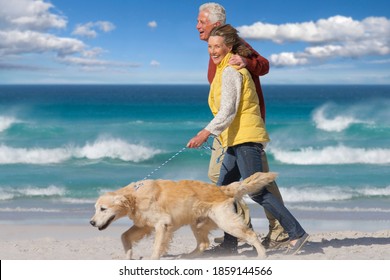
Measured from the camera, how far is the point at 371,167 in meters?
15.8

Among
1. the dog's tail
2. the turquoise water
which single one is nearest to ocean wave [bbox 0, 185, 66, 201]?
the turquoise water

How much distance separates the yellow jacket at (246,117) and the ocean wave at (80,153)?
1270cm

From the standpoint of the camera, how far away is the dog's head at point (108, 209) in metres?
4.98

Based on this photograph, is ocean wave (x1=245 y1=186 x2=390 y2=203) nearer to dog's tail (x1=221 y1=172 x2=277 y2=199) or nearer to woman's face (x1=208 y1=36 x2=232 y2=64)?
dog's tail (x1=221 y1=172 x2=277 y2=199)

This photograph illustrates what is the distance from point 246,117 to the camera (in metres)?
5.04

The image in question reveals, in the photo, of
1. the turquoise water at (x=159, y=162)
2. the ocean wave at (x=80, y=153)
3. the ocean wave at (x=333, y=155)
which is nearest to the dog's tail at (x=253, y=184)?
the turquoise water at (x=159, y=162)

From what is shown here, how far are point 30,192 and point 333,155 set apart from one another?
966cm

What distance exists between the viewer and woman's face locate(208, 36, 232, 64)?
16.7ft

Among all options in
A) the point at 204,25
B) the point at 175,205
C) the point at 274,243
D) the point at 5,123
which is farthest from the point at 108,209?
Answer: the point at 5,123

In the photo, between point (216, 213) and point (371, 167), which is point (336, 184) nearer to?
point (371, 167)

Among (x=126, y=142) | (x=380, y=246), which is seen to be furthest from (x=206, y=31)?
(x=126, y=142)

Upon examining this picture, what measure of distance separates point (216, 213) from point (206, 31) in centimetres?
173

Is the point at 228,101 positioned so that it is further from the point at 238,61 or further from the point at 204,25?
the point at 204,25

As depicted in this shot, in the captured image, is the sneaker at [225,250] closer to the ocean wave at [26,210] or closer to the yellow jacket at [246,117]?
the yellow jacket at [246,117]
